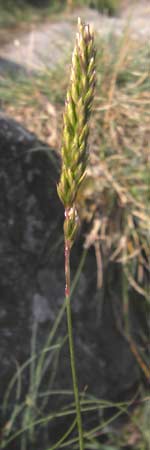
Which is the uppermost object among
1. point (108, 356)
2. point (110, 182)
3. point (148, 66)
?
point (148, 66)

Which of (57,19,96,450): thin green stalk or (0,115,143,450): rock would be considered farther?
(0,115,143,450): rock

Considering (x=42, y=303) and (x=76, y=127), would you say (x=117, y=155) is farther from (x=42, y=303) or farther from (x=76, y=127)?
(x=76, y=127)

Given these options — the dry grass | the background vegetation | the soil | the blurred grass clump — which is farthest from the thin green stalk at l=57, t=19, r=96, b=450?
the blurred grass clump

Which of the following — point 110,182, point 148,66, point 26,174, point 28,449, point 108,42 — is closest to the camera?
point 28,449

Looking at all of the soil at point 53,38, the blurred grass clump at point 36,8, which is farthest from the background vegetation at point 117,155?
the blurred grass clump at point 36,8

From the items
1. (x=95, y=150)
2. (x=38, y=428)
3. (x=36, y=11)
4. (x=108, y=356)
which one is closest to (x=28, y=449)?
(x=38, y=428)

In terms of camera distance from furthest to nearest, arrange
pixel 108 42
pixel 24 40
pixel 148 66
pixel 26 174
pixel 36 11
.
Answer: pixel 36 11, pixel 24 40, pixel 108 42, pixel 148 66, pixel 26 174

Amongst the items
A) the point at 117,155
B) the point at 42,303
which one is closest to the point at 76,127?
the point at 42,303

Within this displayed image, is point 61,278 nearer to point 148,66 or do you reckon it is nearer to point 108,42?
point 148,66

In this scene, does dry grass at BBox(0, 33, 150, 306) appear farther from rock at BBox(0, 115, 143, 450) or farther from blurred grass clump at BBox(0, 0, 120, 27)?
blurred grass clump at BBox(0, 0, 120, 27)
